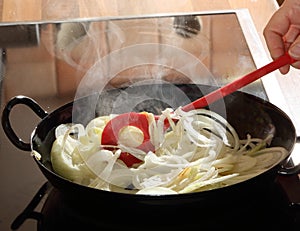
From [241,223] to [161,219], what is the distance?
0.10 meters

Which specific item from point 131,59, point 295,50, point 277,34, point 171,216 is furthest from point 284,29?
point 171,216

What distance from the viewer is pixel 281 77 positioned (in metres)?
1.15

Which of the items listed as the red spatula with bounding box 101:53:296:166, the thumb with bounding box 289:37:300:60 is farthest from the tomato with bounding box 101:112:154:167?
the thumb with bounding box 289:37:300:60

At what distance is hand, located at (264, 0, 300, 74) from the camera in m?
0.98

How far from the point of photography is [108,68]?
3.57 ft

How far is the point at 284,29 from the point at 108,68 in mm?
291

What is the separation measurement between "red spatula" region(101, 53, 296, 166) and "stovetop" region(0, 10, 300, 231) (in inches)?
3.8

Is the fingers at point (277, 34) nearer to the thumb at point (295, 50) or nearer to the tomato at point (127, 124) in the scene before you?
the thumb at point (295, 50)

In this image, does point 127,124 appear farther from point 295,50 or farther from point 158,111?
point 295,50

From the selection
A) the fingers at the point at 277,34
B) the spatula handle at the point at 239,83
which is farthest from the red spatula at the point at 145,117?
the fingers at the point at 277,34

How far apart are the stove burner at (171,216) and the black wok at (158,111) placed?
0.06 feet

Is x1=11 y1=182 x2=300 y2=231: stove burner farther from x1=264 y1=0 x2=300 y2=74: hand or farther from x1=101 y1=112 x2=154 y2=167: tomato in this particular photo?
x1=264 y1=0 x2=300 y2=74: hand

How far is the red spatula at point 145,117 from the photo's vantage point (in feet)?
2.83

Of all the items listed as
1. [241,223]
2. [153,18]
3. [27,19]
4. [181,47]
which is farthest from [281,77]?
[27,19]
